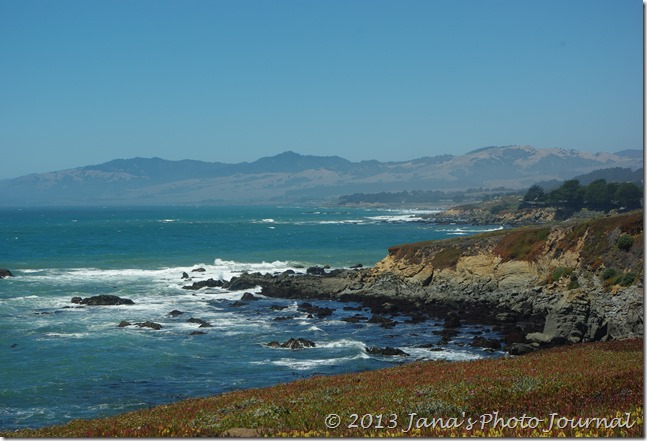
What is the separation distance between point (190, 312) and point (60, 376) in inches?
751

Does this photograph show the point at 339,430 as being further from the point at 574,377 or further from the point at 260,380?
the point at 260,380

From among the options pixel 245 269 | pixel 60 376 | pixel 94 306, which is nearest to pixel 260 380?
pixel 60 376

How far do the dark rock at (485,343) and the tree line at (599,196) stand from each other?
99.6 meters

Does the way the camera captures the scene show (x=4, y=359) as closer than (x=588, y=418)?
No

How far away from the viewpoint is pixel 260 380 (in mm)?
32156

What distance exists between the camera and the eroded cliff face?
127ft

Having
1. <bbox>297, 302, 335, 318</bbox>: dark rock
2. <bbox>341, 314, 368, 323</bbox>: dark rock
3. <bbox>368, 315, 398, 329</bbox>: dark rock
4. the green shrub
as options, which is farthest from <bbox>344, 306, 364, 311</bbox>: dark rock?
the green shrub

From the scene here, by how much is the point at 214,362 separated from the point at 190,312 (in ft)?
54.1

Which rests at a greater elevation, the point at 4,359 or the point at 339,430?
the point at 339,430

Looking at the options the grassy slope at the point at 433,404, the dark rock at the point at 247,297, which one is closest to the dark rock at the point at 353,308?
the dark rock at the point at 247,297

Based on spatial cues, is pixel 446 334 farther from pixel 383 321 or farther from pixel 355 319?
pixel 355 319

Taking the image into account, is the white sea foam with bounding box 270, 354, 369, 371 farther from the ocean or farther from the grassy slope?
the grassy slope

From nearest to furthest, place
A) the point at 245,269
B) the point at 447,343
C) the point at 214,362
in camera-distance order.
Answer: the point at 214,362, the point at 447,343, the point at 245,269

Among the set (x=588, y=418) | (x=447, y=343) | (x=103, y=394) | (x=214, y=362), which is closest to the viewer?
(x=588, y=418)
